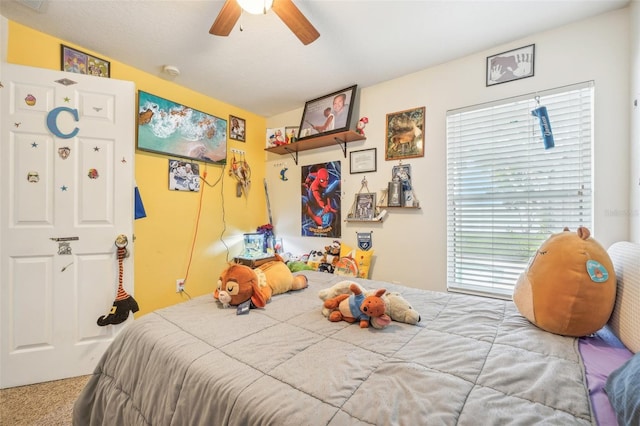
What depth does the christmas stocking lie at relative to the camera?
1955 mm

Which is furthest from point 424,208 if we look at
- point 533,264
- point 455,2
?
point 455,2

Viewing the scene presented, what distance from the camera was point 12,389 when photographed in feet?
5.57

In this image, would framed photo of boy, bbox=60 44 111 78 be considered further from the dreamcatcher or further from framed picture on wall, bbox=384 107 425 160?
framed picture on wall, bbox=384 107 425 160

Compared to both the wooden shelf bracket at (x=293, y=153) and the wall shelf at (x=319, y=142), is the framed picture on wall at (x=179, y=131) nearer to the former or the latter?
the wall shelf at (x=319, y=142)

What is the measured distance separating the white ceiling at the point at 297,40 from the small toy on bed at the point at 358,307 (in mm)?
1727

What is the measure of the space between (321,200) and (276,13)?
178 cm

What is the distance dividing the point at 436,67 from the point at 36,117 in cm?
305

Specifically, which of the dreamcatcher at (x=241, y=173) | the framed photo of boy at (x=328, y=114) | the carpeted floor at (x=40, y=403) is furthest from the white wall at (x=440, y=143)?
the carpeted floor at (x=40, y=403)

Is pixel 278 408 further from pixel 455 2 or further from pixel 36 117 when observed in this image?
pixel 36 117

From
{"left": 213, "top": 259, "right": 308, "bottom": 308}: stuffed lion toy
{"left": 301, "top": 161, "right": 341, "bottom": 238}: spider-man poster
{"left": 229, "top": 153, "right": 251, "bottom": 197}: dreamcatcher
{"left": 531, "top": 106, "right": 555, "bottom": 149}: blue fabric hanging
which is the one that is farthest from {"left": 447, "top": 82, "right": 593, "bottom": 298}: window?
{"left": 229, "top": 153, "right": 251, "bottom": 197}: dreamcatcher

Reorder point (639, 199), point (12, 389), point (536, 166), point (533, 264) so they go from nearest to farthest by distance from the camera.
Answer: point (533, 264)
point (639, 199)
point (12, 389)
point (536, 166)

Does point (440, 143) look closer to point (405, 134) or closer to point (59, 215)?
point (405, 134)

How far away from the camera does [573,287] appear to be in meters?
1.01

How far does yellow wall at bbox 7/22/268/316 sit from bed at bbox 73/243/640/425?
4.41 feet
